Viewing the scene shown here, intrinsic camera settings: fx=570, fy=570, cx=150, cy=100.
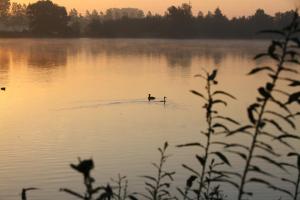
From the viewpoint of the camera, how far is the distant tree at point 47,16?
125 m

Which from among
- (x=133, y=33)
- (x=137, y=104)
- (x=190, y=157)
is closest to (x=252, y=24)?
(x=133, y=33)

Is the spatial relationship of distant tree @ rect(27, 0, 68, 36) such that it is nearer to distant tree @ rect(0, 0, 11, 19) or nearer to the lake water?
distant tree @ rect(0, 0, 11, 19)

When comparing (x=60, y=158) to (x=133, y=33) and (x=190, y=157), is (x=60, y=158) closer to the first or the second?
(x=190, y=157)

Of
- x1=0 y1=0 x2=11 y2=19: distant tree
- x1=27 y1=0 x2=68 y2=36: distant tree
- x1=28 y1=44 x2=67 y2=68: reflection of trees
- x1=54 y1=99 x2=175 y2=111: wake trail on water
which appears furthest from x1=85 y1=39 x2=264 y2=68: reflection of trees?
x1=0 y1=0 x2=11 y2=19: distant tree

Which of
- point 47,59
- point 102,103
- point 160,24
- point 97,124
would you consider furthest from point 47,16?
point 97,124

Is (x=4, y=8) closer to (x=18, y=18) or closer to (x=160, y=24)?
(x=18, y=18)

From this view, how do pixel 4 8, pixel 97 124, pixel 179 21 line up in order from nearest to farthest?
pixel 97 124 < pixel 179 21 < pixel 4 8

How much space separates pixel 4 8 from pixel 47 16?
155 feet

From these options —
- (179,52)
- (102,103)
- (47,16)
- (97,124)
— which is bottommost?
(179,52)

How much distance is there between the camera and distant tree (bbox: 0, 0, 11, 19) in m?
166

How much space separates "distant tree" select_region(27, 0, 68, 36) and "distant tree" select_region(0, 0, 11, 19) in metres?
40.9

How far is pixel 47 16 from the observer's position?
126 metres

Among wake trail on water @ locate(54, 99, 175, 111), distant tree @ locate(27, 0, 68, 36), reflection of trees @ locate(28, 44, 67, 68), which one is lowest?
reflection of trees @ locate(28, 44, 67, 68)

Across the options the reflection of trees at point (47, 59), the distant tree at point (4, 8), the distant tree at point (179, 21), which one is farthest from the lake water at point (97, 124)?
the distant tree at point (4, 8)
